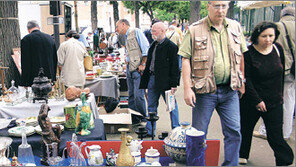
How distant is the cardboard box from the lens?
188 inches

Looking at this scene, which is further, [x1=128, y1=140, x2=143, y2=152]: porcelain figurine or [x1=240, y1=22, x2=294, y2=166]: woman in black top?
[x1=240, y1=22, x2=294, y2=166]: woman in black top

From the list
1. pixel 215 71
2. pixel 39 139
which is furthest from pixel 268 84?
pixel 39 139

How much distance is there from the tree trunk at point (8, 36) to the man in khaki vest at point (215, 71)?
3783mm

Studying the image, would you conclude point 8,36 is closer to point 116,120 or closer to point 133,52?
point 133,52

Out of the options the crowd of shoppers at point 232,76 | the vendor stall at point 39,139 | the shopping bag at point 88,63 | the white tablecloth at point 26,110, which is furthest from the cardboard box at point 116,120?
the vendor stall at point 39,139

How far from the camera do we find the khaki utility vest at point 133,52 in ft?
16.8

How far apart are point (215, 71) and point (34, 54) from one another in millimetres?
3425

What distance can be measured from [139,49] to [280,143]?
8.88 feet

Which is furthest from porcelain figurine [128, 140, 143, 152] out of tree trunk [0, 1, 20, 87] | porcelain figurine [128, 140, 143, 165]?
tree trunk [0, 1, 20, 87]

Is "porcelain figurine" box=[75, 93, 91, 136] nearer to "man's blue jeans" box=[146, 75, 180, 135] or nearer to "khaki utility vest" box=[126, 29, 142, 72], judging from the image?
"man's blue jeans" box=[146, 75, 180, 135]

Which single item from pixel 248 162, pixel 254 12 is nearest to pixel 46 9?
pixel 254 12

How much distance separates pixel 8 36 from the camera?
5516 mm

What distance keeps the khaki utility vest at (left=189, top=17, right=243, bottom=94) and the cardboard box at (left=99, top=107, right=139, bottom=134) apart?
2216 millimetres

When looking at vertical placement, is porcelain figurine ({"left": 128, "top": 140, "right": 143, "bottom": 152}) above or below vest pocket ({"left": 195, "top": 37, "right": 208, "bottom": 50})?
below
